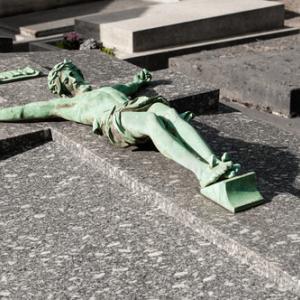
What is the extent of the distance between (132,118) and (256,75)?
8.00ft

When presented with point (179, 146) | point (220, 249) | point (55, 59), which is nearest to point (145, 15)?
point (55, 59)

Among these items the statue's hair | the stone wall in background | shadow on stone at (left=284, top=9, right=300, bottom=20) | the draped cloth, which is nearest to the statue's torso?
the draped cloth

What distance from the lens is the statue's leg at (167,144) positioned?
397 cm

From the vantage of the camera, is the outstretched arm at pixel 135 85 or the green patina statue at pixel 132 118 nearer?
the green patina statue at pixel 132 118

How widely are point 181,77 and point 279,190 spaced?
2130 millimetres

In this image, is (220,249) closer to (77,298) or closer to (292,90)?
(77,298)

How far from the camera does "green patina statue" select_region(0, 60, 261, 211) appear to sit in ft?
13.2

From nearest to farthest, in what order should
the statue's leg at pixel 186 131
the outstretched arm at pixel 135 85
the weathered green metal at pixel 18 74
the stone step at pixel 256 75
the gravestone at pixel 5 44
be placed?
1. the statue's leg at pixel 186 131
2. the outstretched arm at pixel 135 85
3. the weathered green metal at pixel 18 74
4. the stone step at pixel 256 75
5. the gravestone at pixel 5 44

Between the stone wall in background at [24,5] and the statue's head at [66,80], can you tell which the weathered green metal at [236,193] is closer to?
the statue's head at [66,80]

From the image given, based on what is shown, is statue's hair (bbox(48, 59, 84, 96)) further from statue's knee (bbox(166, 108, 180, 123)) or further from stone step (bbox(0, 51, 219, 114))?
statue's knee (bbox(166, 108, 180, 123))

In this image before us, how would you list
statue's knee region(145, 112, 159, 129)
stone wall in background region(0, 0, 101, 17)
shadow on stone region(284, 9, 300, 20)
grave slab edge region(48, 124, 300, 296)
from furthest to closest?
stone wall in background region(0, 0, 101, 17)
shadow on stone region(284, 9, 300, 20)
statue's knee region(145, 112, 159, 129)
grave slab edge region(48, 124, 300, 296)

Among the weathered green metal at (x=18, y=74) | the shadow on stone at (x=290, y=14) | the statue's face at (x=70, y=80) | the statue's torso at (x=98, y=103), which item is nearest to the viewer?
the statue's torso at (x=98, y=103)

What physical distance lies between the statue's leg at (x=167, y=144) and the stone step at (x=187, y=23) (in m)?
4.44

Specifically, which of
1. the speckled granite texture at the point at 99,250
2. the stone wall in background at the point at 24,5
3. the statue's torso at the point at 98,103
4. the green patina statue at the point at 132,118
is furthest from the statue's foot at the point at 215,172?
the stone wall in background at the point at 24,5
